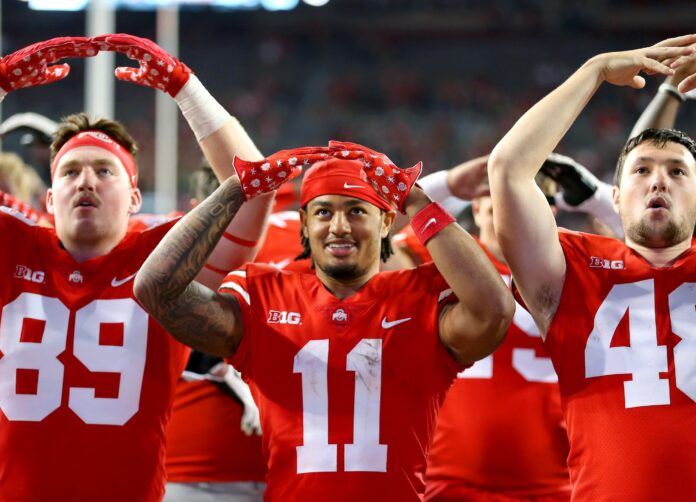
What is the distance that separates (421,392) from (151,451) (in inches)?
31.5

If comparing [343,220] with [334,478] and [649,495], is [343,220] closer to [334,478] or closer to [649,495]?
[334,478]

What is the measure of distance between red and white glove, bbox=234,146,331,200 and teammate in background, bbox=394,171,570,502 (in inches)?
40.0

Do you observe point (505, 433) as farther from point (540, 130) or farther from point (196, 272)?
point (196, 272)

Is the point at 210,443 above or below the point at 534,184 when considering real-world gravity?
below

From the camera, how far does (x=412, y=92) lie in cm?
1795

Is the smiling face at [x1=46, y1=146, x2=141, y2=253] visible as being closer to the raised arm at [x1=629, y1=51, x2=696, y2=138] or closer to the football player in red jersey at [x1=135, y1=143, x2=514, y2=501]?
the football player in red jersey at [x1=135, y1=143, x2=514, y2=501]

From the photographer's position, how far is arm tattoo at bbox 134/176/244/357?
2465 mm

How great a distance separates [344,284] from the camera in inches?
105

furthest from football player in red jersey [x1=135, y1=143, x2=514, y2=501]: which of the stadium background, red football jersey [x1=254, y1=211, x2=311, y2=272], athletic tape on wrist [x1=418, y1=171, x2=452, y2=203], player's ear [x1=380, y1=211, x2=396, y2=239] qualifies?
the stadium background

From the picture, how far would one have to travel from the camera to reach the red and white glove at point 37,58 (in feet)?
9.23

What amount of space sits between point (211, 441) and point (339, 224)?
52.8 inches

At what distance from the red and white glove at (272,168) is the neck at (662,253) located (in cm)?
95

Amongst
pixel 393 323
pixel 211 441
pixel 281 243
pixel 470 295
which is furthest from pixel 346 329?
pixel 281 243

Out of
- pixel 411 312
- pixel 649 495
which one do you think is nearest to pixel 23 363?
pixel 411 312
